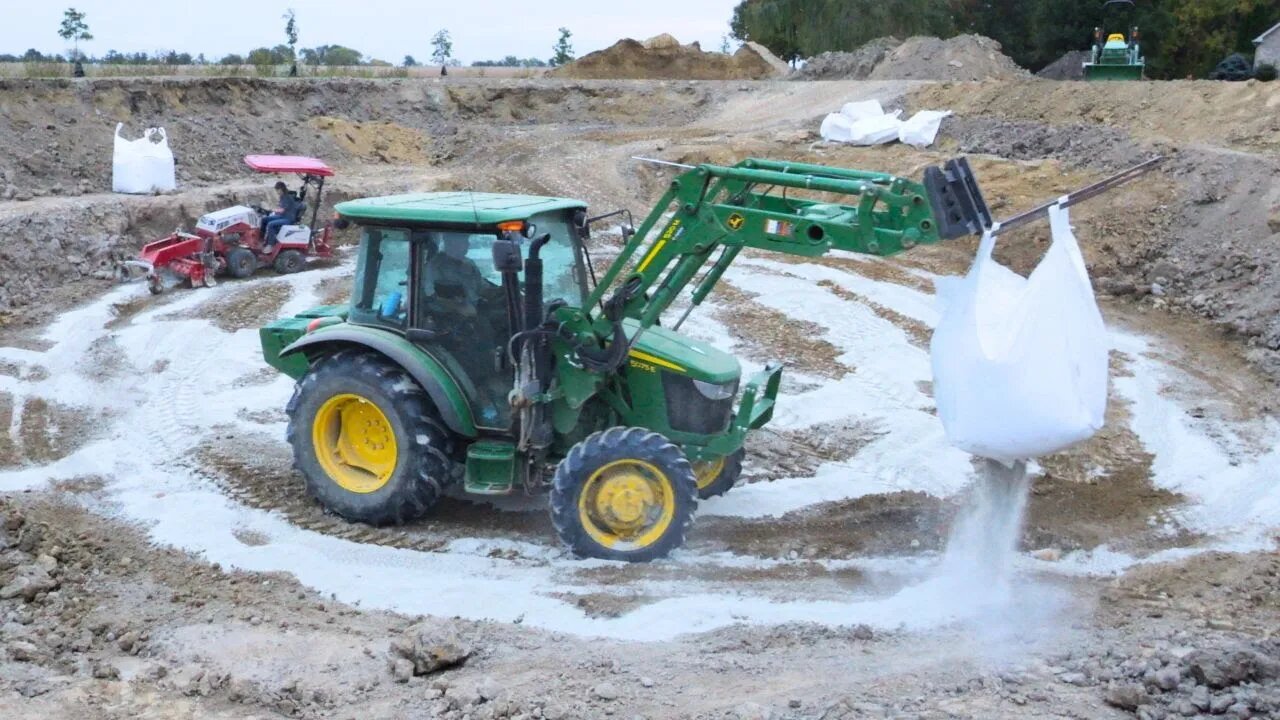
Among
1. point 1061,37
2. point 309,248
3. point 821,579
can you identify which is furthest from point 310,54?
point 821,579

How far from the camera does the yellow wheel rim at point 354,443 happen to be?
7.40 meters

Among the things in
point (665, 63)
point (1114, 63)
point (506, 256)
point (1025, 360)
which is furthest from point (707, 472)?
point (665, 63)

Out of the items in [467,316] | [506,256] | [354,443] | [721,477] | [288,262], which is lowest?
[721,477]

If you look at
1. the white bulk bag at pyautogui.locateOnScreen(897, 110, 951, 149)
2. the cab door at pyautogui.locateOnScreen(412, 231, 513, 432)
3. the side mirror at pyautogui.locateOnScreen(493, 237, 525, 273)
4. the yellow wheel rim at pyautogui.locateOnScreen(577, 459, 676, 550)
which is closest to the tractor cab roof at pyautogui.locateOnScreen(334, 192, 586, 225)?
the cab door at pyautogui.locateOnScreen(412, 231, 513, 432)

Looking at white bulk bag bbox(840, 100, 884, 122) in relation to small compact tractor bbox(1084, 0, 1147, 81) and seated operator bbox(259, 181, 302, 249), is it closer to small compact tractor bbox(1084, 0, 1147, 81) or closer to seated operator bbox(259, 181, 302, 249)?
small compact tractor bbox(1084, 0, 1147, 81)

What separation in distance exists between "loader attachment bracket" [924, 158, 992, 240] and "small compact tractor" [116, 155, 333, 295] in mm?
9999

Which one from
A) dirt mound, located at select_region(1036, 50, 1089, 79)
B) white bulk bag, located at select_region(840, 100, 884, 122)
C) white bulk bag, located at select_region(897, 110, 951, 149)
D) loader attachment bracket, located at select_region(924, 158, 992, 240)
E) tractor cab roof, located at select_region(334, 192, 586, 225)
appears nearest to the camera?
loader attachment bracket, located at select_region(924, 158, 992, 240)

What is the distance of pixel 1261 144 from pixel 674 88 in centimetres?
1544

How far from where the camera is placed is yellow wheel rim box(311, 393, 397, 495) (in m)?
7.40

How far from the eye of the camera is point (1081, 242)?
15.9 meters

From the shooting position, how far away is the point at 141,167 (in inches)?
690

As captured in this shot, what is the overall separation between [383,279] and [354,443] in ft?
3.33

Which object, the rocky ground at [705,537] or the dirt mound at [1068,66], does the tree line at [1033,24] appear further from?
the rocky ground at [705,537]

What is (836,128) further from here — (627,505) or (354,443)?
(627,505)
